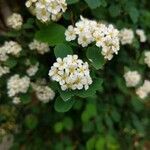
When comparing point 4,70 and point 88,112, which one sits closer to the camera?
point 4,70

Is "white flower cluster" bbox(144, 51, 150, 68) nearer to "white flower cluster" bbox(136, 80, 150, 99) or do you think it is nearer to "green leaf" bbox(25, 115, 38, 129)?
"white flower cluster" bbox(136, 80, 150, 99)

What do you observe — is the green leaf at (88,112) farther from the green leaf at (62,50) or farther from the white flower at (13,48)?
the green leaf at (62,50)

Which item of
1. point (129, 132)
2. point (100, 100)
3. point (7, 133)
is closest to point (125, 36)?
point (100, 100)

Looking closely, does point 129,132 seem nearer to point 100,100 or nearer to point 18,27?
point 100,100

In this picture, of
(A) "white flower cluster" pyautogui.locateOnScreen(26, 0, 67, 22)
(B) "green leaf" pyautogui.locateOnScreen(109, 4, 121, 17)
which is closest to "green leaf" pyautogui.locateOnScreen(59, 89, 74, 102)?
(A) "white flower cluster" pyautogui.locateOnScreen(26, 0, 67, 22)

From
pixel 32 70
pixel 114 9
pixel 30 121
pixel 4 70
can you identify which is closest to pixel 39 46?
pixel 32 70

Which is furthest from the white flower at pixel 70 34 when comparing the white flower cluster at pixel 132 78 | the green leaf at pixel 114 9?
the white flower cluster at pixel 132 78

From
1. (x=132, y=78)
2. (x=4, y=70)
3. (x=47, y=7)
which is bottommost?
(x=132, y=78)

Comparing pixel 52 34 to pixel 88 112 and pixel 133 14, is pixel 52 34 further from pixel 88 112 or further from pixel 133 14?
pixel 88 112
